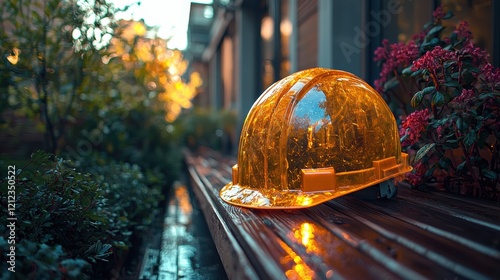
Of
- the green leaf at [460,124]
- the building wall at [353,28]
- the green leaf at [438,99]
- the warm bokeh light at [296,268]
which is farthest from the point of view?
the building wall at [353,28]

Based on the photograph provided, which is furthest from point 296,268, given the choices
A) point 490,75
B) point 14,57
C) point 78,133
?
point 78,133

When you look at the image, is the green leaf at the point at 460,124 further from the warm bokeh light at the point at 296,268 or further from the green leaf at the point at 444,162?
the warm bokeh light at the point at 296,268

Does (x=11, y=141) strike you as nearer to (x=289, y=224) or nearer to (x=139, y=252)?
(x=139, y=252)

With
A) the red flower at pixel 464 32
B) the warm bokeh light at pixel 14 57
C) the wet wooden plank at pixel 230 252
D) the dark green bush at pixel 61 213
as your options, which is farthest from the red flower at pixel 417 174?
the warm bokeh light at pixel 14 57

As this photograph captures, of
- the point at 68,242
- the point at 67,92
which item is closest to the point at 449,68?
the point at 68,242

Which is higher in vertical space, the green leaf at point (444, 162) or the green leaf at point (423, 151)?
the green leaf at point (423, 151)

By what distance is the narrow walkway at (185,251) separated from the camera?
7.93ft

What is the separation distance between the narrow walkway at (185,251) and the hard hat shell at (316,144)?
0.72m

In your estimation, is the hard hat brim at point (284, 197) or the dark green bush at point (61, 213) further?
the hard hat brim at point (284, 197)

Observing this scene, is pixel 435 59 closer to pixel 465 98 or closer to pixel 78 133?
pixel 465 98

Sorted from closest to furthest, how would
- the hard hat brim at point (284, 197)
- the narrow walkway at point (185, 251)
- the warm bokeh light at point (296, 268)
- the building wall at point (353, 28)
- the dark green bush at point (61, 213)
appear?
the warm bokeh light at point (296, 268) < the dark green bush at point (61, 213) < the hard hat brim at point (284, 197) < the narrow walkway at point (185, 251) < the building wall at point (353, 28)

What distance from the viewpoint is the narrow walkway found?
242 centimetres

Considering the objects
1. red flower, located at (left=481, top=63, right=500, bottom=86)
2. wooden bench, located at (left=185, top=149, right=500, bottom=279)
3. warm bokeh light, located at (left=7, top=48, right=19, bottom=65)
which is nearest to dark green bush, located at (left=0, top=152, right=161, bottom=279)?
wooden bench, located at (left=185, top=149, right=500, bottom=279)

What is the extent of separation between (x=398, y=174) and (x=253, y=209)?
0.83 metres
